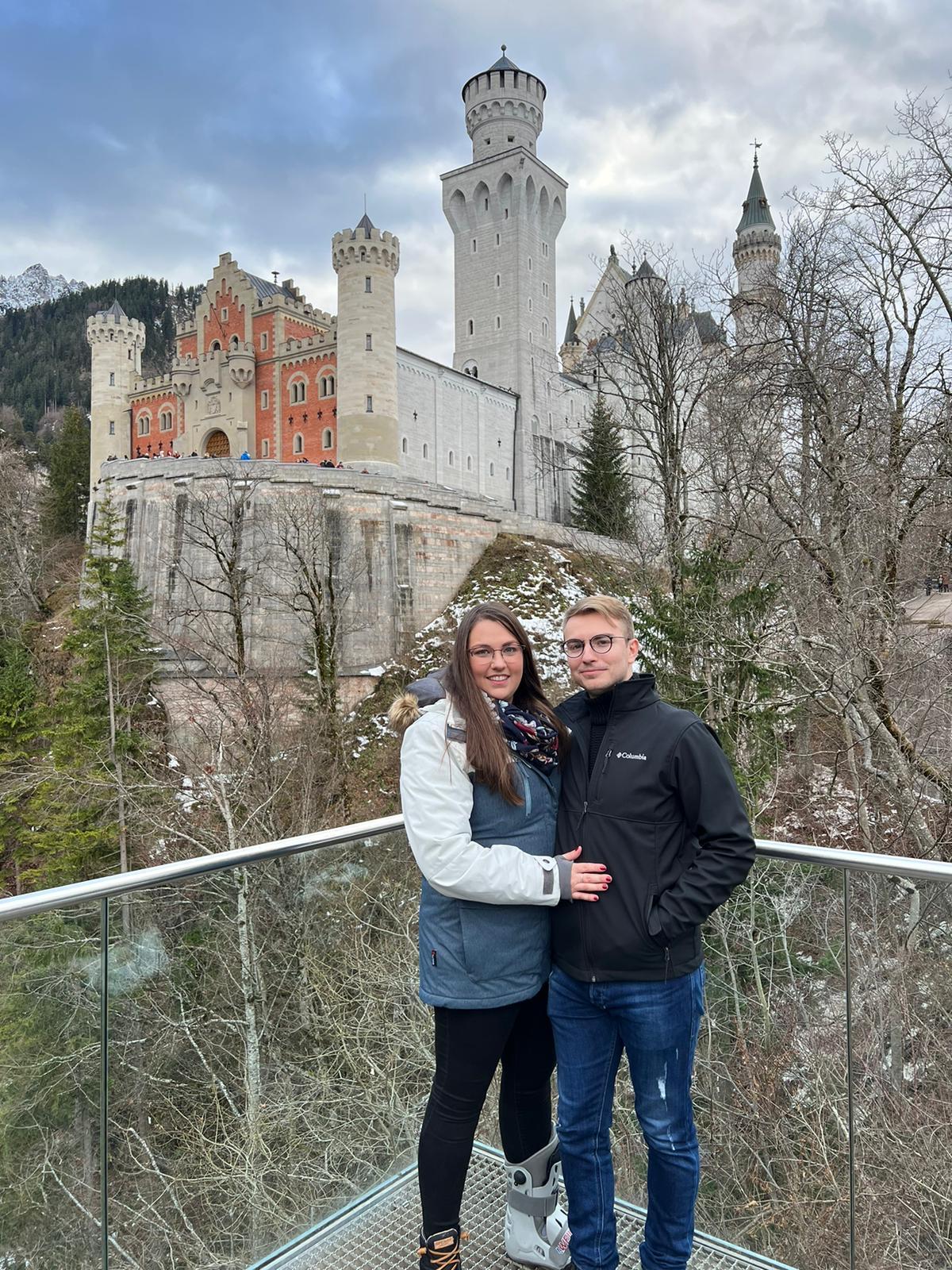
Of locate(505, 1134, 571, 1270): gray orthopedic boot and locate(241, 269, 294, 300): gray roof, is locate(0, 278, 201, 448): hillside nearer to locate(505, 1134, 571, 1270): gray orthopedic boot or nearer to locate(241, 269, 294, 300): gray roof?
locate(241, 269, 294, 300): gray roof

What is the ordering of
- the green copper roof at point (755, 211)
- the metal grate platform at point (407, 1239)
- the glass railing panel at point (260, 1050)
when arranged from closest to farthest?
the glass railing panel at point (260, 1050) < the metal grate platform at point (407, 1239) < the green copper roof at point (755, 211)

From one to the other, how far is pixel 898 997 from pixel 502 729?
1240 mm

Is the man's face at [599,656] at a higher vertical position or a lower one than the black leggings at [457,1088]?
higher

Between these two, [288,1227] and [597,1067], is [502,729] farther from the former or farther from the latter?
[288,1227]

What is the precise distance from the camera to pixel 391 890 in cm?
285

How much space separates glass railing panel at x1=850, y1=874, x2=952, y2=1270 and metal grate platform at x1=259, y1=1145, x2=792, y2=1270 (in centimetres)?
43

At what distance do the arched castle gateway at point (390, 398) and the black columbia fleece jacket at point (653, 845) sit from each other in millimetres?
16900

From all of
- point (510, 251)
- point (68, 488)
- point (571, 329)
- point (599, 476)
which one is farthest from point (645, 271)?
point (571, 329)

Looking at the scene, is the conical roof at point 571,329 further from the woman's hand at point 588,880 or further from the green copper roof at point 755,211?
the woman's hand at point 588,880

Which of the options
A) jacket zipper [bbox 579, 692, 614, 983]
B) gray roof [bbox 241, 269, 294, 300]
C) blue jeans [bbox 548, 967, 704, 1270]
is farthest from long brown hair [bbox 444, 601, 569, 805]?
gray roof [bbox 241, 269, 294, 300]

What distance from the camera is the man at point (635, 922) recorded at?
72.1 inches

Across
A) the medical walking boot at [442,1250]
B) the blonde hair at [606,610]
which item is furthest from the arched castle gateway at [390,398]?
the medical walking boot at [442,1250]

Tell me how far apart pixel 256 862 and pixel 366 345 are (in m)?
29.8

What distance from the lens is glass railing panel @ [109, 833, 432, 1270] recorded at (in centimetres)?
200
